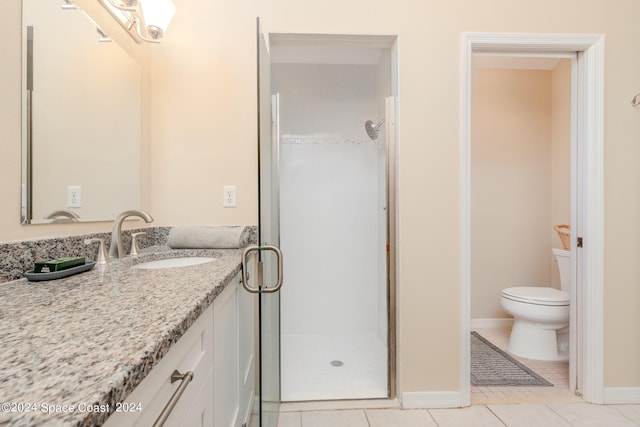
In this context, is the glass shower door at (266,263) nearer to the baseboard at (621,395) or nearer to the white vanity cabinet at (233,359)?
the white vanity cabinet at (233,359)

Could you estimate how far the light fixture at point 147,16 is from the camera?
4.48ft

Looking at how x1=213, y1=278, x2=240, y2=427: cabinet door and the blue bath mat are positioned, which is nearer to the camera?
x1=213, y1=278, x2=240, y2=427: cabinet door

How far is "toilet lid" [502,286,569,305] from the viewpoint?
1997mm

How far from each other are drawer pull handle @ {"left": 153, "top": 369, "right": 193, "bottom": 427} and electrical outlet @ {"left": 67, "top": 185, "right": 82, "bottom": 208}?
0.84 m

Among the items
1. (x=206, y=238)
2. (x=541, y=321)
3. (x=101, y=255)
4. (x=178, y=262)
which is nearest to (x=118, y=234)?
(x=101, y=255)

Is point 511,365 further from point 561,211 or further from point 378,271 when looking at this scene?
point 561,211

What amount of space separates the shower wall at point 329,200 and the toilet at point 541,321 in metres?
1.00

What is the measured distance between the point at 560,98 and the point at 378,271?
85.2 inches

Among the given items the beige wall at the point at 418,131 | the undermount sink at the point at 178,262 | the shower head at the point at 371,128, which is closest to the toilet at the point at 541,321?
the beige wall at the point at 418,131

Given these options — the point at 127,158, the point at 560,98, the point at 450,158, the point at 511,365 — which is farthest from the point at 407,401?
the point at 560,98

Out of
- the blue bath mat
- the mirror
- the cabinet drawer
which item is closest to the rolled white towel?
the mirror

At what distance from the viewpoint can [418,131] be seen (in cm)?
163

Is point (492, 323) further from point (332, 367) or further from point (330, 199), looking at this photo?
point (330, 199)

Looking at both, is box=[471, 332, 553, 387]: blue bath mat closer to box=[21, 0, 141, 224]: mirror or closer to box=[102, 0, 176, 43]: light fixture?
box=[21, 0, 141, 224]: mirror
